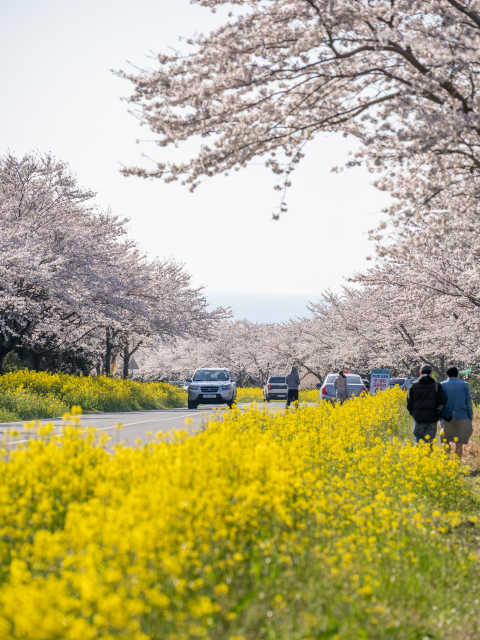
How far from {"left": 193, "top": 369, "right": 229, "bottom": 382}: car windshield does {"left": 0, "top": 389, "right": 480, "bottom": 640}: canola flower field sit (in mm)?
18787

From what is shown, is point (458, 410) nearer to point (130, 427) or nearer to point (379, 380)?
point (130, 427)

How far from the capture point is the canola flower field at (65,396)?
18.2 meters

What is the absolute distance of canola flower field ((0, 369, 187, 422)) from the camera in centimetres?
1816

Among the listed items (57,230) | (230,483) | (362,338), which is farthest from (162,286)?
(230,483)

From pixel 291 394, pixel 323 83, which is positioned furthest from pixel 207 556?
pixel 291 394

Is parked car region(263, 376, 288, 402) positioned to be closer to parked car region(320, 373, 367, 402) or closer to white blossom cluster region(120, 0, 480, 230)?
parked car region(320, 373, 367, 402)

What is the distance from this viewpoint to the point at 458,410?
10484mm

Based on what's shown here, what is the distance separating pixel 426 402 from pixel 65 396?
14.9 m

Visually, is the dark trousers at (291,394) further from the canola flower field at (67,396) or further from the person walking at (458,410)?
the person walking at (458,410)

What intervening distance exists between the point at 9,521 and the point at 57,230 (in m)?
21.1

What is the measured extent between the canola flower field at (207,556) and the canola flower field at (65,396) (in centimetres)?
1224

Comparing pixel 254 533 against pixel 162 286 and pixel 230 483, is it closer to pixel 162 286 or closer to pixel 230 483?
pixel 230 483

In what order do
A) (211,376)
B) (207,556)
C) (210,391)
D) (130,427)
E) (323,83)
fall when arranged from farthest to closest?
(211,376) < (210,391) < (130,427) < (323,83) < (207,556)

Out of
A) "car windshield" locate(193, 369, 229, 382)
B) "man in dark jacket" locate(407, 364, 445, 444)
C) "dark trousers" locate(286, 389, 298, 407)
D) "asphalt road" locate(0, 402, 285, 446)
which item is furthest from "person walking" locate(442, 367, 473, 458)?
"car windshield" locate(193, 369, 229, 382)
